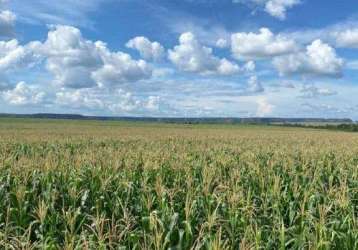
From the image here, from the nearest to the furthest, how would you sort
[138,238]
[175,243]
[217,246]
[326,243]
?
[217,246] < [326,243] < [138,238] < [175,243]

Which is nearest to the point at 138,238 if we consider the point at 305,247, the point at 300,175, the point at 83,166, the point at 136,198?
the point at 305,247

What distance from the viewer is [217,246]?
4.27 meters

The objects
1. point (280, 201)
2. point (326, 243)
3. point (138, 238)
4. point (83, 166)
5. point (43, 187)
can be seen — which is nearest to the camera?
point (326, 243)

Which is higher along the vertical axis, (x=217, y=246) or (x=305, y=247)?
(x=217, y=246)

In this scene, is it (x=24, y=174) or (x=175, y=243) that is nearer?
(x=175, y=243)

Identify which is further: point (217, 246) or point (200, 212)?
point (200, 212)

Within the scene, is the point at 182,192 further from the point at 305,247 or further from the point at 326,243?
the point at 326,243

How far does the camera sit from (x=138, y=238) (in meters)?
5.70

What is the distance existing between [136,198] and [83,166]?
4.18m

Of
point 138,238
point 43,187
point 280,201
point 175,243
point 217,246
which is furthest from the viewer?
point 43,187

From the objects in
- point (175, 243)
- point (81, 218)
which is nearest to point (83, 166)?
point (81, 218)

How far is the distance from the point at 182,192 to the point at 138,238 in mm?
3184

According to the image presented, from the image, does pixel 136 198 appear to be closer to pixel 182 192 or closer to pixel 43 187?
pixel 182 192

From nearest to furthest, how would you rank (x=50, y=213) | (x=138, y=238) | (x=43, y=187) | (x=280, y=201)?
(x=138, y=238)
(x=50, y=213)
(x=280, y=201)
(x=43, y=187)
